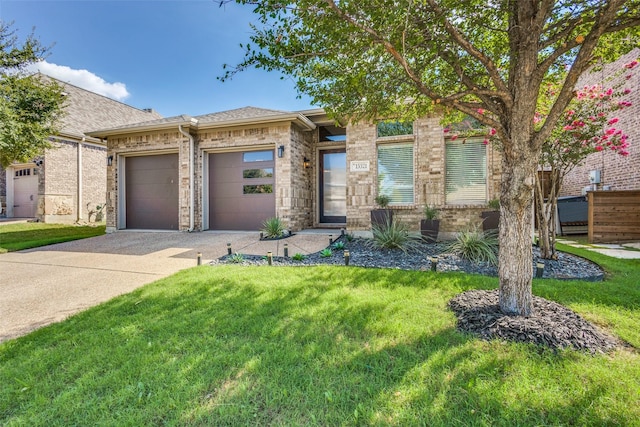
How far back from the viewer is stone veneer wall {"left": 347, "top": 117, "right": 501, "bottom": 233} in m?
7.02

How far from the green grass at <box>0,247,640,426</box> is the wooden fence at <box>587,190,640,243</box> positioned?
17.5 feet

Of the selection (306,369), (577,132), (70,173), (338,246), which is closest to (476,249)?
(577,132)

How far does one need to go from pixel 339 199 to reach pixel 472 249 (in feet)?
16.0

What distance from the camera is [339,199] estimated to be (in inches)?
374

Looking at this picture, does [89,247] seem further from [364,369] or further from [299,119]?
[364,369]

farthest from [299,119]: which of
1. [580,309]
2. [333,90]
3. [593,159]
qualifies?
[593,159]

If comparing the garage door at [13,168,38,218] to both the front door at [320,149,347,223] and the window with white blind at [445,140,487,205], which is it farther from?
the window with white blind at [445,140,487,205]

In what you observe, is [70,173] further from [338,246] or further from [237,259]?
[338,246]

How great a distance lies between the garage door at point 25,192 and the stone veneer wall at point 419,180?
53.2 feet

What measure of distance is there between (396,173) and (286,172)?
3.13 metres

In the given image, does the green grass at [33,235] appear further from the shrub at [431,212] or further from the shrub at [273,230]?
the shrub at [431,212]

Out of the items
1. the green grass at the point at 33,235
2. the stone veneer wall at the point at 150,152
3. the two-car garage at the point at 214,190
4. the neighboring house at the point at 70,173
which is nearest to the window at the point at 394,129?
the two-car garage at the point at 214,190

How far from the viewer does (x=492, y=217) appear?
653cm

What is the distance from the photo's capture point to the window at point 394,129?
7418mm
